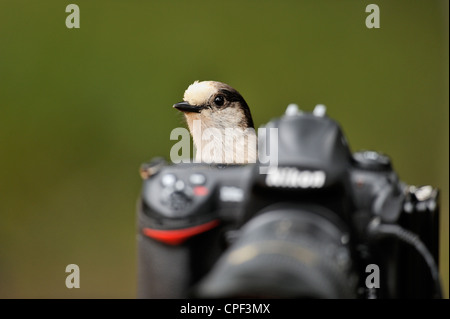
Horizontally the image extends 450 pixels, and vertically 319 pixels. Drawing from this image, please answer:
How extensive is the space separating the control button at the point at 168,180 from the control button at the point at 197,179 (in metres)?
0.01

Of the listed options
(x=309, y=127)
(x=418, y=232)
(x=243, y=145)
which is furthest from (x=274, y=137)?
(x=243, y=145)

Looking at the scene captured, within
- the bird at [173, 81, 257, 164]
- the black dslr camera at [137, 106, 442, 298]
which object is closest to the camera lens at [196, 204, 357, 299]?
the black dslr camera at [137, 106, 442, 298]

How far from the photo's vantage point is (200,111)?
810 millimetres

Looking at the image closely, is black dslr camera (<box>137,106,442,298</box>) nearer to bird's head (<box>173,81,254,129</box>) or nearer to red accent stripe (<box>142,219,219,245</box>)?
red accent stripe (<box>142,219,219,245</box>)

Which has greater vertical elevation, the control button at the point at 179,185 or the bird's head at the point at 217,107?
the bird's head at the point at 217,107

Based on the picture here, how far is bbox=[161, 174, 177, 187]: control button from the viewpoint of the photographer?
1.56ft

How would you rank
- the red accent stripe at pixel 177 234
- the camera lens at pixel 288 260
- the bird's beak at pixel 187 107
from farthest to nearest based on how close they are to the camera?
1. the bird's beak at pixel 187 107
2. the red accent stripe at pixel 177 234
3. the camera lens at pixel 288 260

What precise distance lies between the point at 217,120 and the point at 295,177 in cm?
41

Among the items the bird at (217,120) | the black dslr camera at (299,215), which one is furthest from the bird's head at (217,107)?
the black dslr camera at (299,215)

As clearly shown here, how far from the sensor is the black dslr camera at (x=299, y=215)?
435 millimetres

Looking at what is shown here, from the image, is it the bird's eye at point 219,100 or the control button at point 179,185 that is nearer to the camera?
the control button at point 179,185

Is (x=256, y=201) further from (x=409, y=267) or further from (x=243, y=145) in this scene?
(x=243, y=145)

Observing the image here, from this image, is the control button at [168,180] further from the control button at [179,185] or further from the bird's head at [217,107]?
the bird's head at [217,107]

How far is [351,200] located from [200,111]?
38cm
